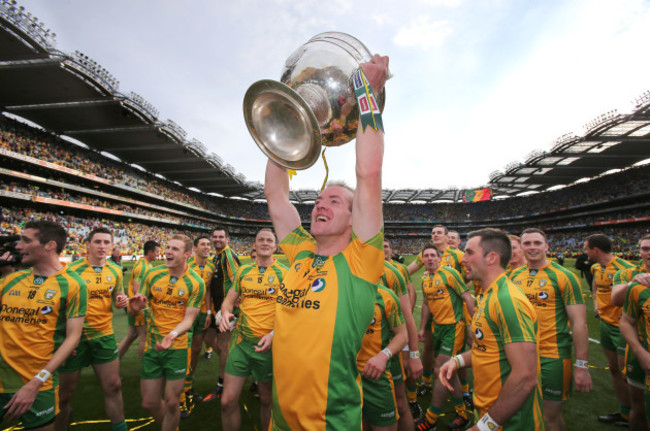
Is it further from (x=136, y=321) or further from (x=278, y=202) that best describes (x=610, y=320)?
(x=136, y=321)

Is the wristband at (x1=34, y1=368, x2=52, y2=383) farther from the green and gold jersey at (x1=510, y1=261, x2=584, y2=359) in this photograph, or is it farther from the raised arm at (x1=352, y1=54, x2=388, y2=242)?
the green and gold jersey at (x1=510, y1=261, x2=584, y2=359)

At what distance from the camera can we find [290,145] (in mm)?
1894

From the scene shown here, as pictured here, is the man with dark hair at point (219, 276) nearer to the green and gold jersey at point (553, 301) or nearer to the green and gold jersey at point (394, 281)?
the green and gold jersey at point (394, 281)

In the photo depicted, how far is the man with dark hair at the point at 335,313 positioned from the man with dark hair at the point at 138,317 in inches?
190

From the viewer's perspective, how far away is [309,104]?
1.83 m

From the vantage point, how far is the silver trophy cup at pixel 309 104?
70.9 inches

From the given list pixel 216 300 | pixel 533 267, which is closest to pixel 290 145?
pixel 533 267

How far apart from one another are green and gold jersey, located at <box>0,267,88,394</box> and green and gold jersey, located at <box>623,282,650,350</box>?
20.9 feet

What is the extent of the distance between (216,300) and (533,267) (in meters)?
5.80

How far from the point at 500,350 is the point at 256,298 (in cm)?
311

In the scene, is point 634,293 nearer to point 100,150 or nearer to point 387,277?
point 387,277

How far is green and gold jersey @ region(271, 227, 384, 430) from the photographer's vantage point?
1607mm

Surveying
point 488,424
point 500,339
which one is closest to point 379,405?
point 488,424

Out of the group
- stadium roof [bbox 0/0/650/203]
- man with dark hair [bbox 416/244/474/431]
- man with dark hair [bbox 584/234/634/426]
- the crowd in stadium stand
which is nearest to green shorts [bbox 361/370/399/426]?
man with dark hair [bbox 416/244/474/431]
